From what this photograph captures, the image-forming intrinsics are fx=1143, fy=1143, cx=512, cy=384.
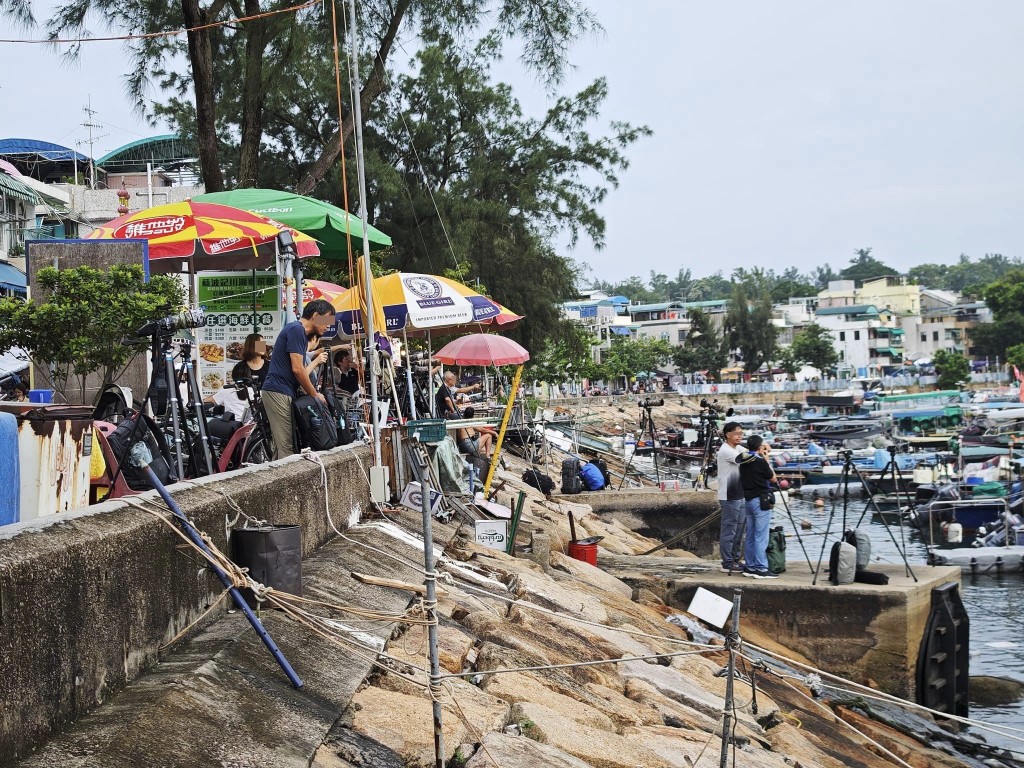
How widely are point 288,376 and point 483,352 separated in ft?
34.0

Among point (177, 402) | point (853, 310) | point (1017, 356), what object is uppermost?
point (853, 310)

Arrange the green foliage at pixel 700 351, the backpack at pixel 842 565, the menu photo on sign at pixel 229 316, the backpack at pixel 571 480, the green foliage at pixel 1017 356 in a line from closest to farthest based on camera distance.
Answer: the menu photo on sign at pixel 229 316 → the backpack at pixel 842 565 → the backpack at pixel 571 480 → the green foliage at pixel 1017 356 → the green foliage at pixel 700 351

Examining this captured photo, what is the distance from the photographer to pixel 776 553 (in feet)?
49.0

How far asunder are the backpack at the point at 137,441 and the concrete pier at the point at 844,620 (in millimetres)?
8870

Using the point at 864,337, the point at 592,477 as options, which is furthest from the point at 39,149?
the point at 864,337

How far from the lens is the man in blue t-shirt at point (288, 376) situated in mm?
8242

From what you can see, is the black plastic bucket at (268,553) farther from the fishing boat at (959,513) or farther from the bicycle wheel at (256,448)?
the fishing boat at (959,513)

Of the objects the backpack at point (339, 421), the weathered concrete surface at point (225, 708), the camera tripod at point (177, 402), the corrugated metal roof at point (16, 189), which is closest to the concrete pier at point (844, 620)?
the backpack at point (339, 421)

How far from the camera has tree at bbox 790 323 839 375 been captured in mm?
110062

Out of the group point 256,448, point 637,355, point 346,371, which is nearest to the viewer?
point 256,448

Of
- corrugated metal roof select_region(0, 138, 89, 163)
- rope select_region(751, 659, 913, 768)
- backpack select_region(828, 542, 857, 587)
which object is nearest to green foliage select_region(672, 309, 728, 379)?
corrugated metal roof select_region(0, 138, 89, 163)

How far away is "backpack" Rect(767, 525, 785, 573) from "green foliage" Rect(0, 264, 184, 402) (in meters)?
8.55

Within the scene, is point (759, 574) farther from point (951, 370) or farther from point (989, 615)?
point (951, 370)

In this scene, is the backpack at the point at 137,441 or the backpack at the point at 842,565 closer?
the backpack at the point at 137,441
